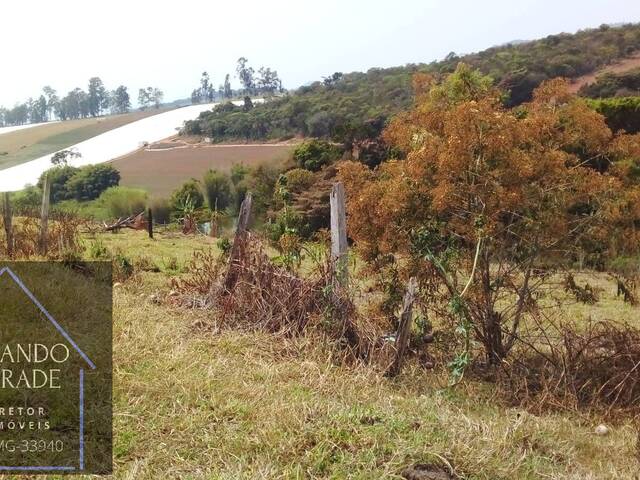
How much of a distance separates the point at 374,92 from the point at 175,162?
17.4 m

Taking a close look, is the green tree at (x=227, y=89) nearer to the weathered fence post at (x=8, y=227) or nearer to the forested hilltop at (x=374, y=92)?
the forested hilltop at (x=374, y=92)

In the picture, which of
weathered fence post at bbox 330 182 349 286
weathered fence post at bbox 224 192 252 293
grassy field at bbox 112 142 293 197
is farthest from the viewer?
grassy field at bbox 112 142 293 197

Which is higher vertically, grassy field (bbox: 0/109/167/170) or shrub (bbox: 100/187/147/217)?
grassy field (bbox: 0/109/167/170)

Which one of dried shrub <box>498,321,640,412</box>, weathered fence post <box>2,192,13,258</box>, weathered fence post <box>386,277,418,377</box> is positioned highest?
weathered fence post <box>2,192,13,258</box>

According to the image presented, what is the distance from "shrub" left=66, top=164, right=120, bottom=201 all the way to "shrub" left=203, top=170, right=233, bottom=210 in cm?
368

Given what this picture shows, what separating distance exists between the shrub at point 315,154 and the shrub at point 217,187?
4824mm

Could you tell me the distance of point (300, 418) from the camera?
10.6 feet

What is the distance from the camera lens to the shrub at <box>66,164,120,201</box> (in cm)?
2422

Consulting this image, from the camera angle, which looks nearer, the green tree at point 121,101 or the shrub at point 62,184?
the shrub at point 62,184

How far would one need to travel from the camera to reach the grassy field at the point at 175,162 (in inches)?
967

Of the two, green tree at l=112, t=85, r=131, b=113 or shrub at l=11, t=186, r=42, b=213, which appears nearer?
shrub at l=11, t=186, r=42, b=213

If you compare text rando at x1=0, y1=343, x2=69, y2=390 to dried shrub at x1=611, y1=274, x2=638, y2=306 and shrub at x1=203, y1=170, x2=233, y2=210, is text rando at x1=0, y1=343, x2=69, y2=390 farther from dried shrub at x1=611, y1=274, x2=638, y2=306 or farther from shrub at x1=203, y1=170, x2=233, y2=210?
shrub at x1=203, y1=170, x2=233, y2=210

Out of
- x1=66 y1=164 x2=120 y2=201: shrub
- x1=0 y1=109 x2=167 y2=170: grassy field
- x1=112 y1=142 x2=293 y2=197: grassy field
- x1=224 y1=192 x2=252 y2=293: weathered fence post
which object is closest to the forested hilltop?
x1=112 y1=142 x2=293 y2=197: grassy field

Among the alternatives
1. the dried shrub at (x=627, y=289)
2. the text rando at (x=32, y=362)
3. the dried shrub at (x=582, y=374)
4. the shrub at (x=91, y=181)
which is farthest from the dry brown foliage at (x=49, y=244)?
the shrub at (x=91, y=181)
